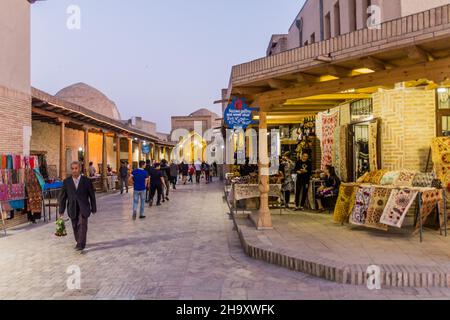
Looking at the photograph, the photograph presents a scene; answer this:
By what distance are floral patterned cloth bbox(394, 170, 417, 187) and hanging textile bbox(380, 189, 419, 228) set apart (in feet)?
2.21

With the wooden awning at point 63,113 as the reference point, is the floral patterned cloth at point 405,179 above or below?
below

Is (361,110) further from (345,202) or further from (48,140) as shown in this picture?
(48,140)

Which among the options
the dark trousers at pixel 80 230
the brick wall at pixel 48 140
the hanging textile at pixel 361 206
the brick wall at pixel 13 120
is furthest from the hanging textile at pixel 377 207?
the brick wall at pixel 48 140

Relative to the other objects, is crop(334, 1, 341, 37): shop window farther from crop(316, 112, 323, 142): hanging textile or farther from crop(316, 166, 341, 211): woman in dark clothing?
crop(316, 166, 341, 211): woman in dark clothing

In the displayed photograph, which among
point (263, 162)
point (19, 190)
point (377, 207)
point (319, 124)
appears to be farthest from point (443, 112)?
point (19, 190)

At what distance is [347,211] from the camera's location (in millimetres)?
8633

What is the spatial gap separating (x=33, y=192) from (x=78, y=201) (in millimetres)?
4538

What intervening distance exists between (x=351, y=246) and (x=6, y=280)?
5.09 m

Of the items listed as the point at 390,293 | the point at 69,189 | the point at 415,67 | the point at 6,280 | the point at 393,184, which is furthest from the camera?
the point at 393,184

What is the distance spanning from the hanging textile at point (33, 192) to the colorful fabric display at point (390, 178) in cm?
859

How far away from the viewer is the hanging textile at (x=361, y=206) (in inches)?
309

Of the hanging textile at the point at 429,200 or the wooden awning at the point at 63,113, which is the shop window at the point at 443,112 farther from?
the wooden awning at the point at 63,113

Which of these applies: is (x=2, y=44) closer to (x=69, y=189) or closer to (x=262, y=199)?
(x=69, y=189)
